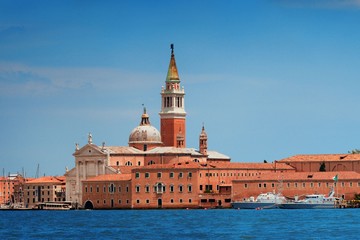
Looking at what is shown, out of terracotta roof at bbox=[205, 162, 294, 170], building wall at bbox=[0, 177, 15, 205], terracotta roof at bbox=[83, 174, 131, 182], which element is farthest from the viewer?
building wall at bbox=[0, 177, 15, 205]

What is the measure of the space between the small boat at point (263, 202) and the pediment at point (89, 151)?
1955 cm

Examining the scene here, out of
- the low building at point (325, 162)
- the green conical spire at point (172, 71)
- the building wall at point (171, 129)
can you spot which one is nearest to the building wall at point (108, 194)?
the building wall at point (171, 129)

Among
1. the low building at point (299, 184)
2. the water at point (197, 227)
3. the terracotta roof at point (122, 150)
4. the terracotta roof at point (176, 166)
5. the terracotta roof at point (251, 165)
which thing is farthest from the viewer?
the terracotta roof at point (122, 150)

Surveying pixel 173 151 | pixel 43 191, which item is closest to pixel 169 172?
pixel 173 151

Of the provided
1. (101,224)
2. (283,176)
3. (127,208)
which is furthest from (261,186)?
(101,224)

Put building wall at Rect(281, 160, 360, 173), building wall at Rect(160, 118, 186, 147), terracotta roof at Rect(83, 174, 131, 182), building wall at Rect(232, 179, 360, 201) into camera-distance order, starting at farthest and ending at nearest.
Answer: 1. building wall at Rect(160, 118, 186, 147)
2. building wall at Rect(281, 160, 360, 173)
3. terracotta roof at Rect(83, 174, 131, 182)
4. building wall at Rect(232, 179, 360, 201)

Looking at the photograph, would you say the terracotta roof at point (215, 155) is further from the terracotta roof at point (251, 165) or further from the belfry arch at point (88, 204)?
the belfry arch at point (88, 204)

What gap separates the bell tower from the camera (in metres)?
154

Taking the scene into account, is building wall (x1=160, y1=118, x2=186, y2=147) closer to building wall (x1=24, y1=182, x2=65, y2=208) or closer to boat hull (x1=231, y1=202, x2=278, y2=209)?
building wall (x1=24, y1=182, x2=65, y2=208)

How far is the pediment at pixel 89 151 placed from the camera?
147m

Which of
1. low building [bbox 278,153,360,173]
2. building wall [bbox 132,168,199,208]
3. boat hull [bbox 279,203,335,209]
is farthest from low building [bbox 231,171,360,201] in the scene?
low building [bbox 278,153,360,173]

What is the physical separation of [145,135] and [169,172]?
18.0 metres

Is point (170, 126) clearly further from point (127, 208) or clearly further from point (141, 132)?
point (127, 208)

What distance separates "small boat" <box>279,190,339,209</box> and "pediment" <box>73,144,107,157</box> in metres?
24.3
